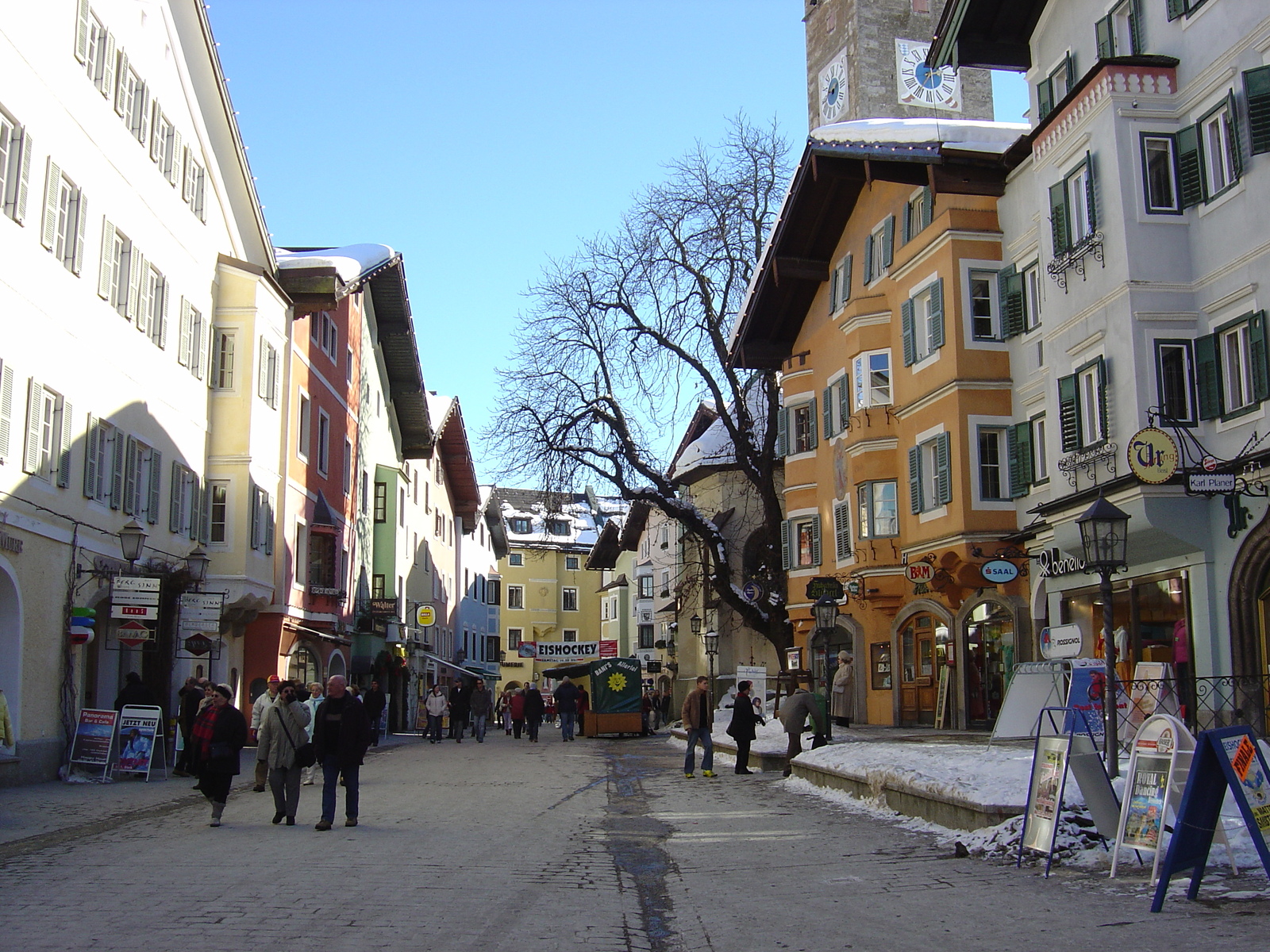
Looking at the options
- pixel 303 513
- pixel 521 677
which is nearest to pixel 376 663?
pixel 303 513

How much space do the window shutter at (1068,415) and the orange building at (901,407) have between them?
5.11m

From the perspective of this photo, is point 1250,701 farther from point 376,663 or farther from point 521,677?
point 521,677

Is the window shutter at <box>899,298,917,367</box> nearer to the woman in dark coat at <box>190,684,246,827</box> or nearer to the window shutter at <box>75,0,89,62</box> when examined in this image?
the window shutter at <box>75,0,89,62</box>

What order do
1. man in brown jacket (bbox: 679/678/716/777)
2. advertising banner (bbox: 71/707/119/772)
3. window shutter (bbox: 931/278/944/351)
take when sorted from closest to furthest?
advertising banner (bbox: 71/707/119/772) → man in brown jacket (bbox: 679/678/716/777) → window shutter (bbox: 931/278/944/351)

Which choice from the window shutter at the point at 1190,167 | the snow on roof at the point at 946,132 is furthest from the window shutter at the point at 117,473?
the window shutter at the point at 1190,167

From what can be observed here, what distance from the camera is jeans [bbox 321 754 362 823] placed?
1349cm

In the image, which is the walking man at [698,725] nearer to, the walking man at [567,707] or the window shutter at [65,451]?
the window shutter at [65,451]

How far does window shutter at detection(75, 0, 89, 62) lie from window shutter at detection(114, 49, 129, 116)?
1536 millimetres

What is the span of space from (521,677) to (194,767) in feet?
246

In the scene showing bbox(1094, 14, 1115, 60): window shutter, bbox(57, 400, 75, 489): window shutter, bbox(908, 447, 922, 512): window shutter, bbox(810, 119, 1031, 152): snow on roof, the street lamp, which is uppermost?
bbox(810, 119, 1031, 152): snow on roof

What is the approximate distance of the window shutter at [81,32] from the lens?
2134cm

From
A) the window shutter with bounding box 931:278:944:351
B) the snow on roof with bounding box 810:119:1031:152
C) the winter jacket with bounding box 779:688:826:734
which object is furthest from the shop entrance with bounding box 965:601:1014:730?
the snow on roof with bounding box 810:119:1031:152

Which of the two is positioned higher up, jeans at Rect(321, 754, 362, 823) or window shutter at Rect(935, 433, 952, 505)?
window shutter at Rect(935, 433, 952, 505)

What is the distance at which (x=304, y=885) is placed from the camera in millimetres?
9500
